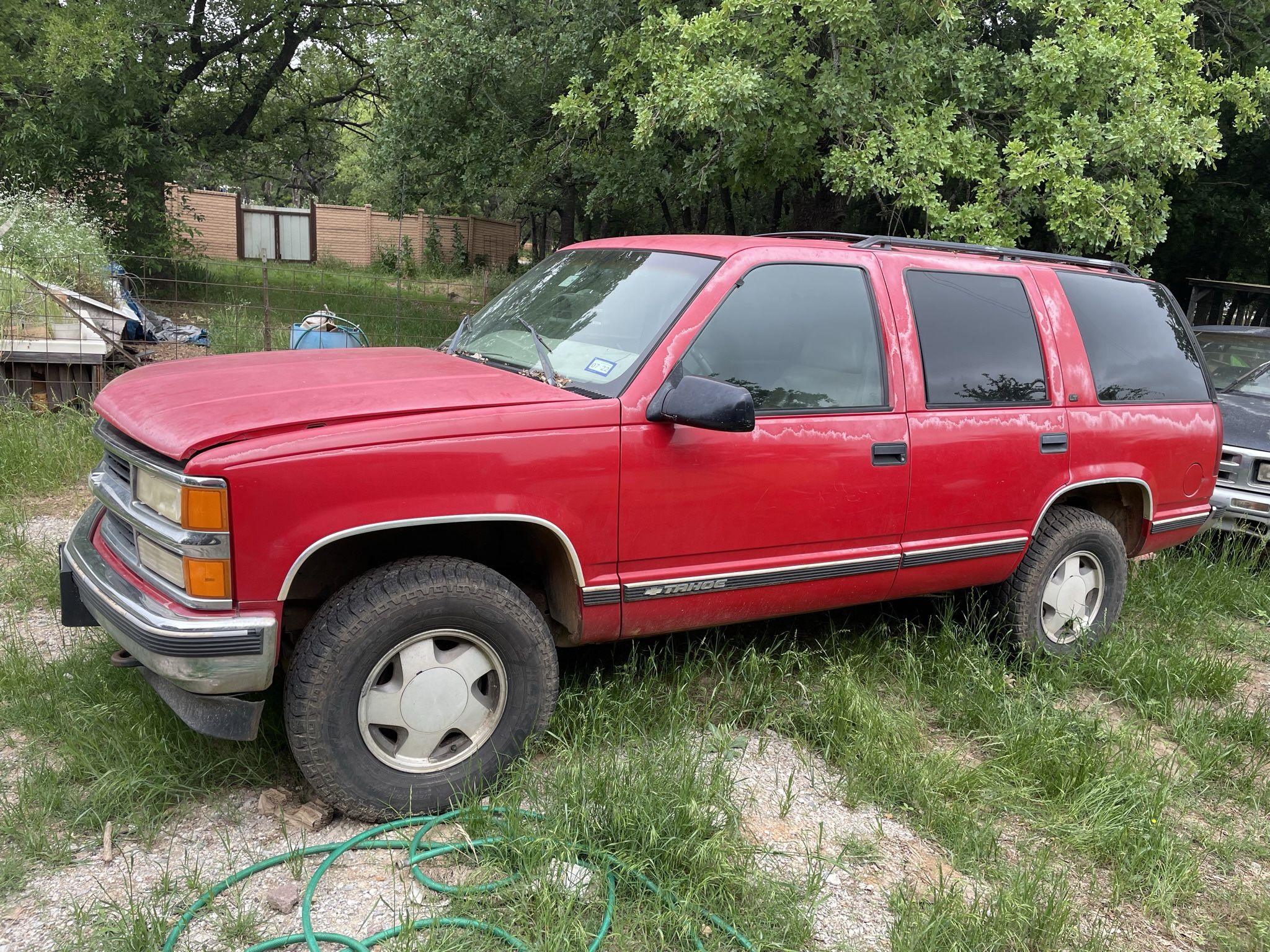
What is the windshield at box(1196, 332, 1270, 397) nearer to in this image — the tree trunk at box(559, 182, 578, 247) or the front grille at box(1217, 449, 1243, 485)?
the front grille at box(1217, 449, 1243, 485)

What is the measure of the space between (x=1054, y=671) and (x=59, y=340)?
7.84m

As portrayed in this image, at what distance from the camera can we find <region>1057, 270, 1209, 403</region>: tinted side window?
15.7 feet

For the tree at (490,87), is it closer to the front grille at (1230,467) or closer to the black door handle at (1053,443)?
the front grille at (1230,467)

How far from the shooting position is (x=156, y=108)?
1462 cm

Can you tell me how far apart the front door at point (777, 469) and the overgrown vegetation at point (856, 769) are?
1.52 feet

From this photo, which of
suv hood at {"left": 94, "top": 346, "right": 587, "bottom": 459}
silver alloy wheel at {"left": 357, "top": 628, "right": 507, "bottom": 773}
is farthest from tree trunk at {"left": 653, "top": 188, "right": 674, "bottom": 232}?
silver alloy wheel at {"left": 357, "top": 628, "right": 507, "bottom": 773}

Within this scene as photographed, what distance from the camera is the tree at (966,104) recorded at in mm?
8812

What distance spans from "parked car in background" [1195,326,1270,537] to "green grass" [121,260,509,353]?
708 cm

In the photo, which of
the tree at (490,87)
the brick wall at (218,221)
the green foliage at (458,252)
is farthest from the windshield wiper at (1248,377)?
the brick wall at (218,221)

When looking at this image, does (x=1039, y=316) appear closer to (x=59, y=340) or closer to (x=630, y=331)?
(x=630, y=331)

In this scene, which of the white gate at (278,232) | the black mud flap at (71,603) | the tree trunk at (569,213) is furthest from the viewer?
the white gate at (278,232)

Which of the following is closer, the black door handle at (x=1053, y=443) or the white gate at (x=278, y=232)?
the black door handle at (x=1053, y=443)

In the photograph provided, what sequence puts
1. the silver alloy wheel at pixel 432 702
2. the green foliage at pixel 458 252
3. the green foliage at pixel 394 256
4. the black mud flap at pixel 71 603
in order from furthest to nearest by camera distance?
the green foliage at pixel 458 252, the green foliage at pixel 394 256, the black mud flap at pixel 71 603, the silver alloy wheel at pixel 432 702

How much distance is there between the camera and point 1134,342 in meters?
4.96
